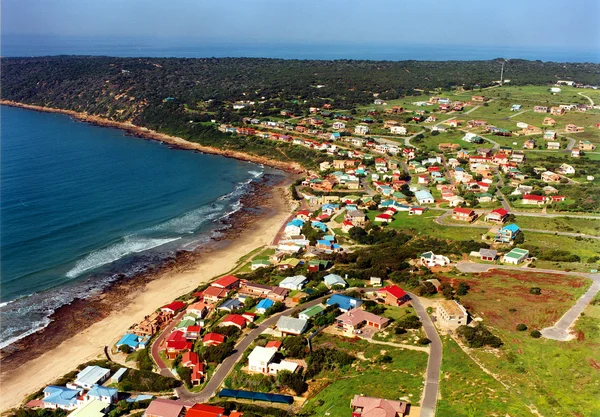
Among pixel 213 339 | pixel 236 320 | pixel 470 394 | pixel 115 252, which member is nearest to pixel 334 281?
pixel 236 320

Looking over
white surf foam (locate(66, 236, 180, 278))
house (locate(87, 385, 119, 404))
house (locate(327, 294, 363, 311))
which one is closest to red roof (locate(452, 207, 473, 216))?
house (locate(327, 294, 363, 311))

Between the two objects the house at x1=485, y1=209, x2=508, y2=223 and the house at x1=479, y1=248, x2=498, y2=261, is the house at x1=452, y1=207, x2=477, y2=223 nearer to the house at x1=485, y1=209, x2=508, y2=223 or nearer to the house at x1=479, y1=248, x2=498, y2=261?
the house at x1=485, y1=209, x2=508, y2=223

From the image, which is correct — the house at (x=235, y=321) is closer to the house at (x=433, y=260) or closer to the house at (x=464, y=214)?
the house at (x=433, y=260)

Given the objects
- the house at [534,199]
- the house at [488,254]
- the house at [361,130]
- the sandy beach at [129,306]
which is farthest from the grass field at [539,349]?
the house at [361,130]

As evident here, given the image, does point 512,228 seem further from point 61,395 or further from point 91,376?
point 61,395

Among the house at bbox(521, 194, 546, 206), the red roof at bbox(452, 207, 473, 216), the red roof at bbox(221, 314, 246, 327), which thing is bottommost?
the red roof at bbox(221, 314, 246, 327)

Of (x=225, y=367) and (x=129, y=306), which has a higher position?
(x=225, y=367)

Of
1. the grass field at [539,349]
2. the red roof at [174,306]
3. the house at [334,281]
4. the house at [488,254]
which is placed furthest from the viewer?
the house at [488,254]
